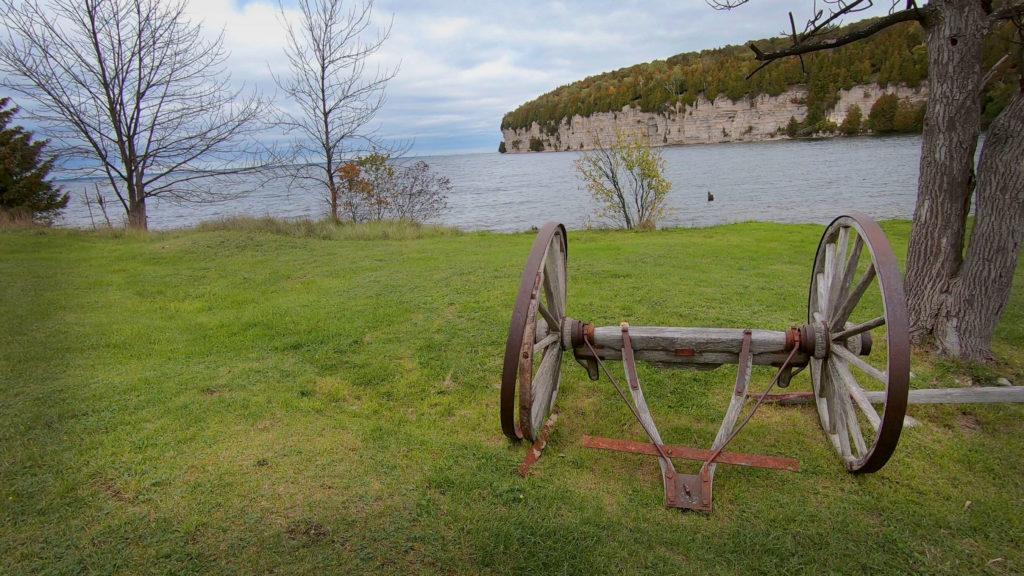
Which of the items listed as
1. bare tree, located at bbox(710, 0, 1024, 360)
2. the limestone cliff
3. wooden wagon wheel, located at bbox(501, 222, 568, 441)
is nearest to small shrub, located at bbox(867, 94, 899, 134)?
the limestone cliff

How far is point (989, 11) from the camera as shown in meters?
4.25

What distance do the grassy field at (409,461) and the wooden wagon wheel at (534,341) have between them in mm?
323

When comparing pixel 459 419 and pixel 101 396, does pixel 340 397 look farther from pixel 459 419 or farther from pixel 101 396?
pixel 101 396

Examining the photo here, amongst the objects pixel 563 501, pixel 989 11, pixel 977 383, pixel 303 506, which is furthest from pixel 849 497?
pixel 989 11

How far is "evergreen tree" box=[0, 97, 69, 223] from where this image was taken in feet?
66.7

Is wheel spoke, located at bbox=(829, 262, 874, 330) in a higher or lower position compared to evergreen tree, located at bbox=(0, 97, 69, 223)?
lower

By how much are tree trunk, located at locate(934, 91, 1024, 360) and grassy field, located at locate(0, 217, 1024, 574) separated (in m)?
0.33

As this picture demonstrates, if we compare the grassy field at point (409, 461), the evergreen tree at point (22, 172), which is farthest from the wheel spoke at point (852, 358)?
the evergreen tree at point (22, 172)

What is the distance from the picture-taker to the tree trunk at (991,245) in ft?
13.9

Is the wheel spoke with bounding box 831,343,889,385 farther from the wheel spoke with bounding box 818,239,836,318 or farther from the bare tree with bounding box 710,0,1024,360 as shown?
the bare tree with bounding box 710,0,1024,360

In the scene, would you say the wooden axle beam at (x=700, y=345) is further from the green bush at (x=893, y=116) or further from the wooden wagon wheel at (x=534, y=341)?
the green bush at (x=893, y=116)

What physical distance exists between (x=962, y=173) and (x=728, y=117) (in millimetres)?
100430

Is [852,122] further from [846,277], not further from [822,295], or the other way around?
[846,277]

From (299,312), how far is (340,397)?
2694 millimetres
